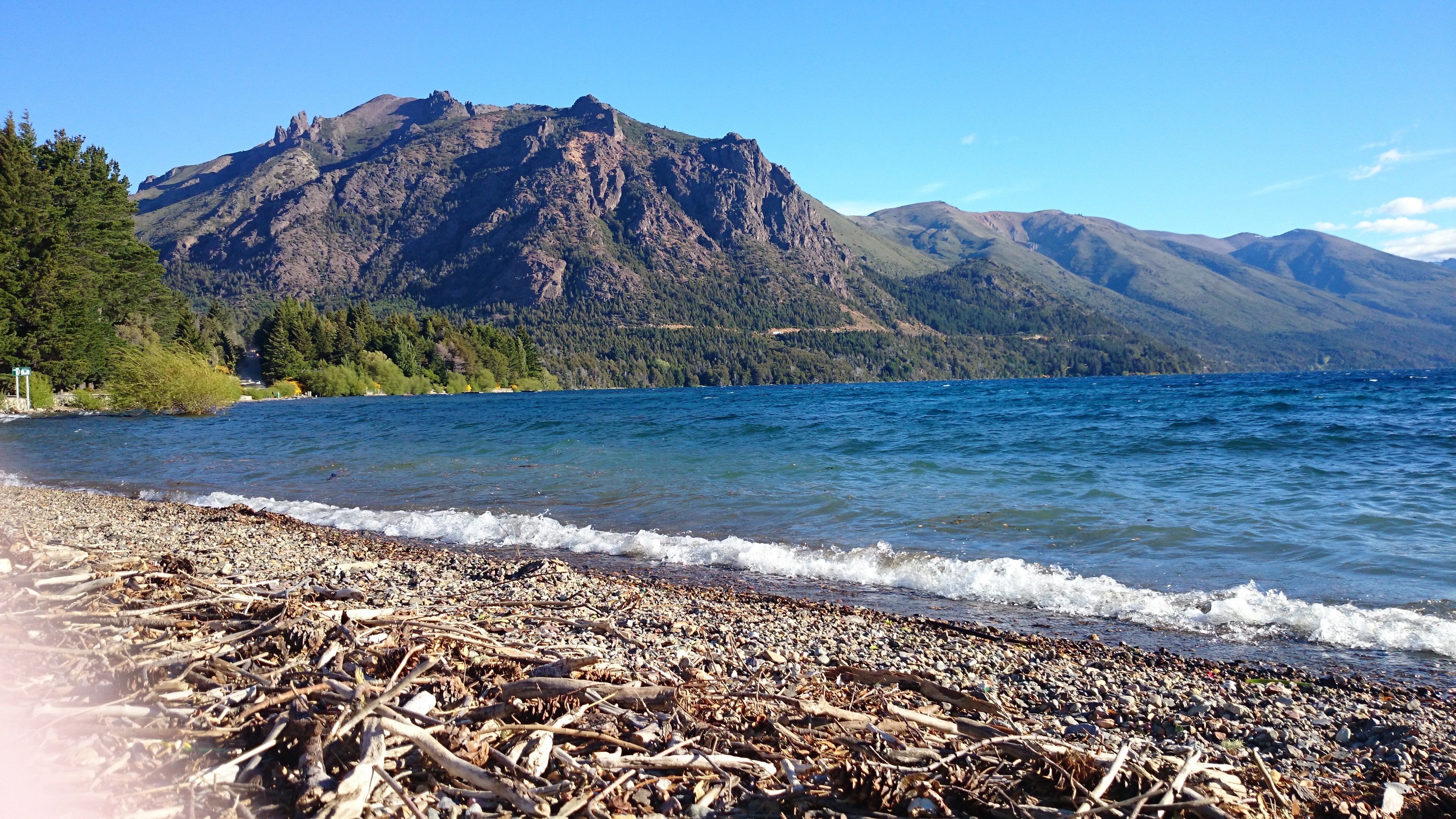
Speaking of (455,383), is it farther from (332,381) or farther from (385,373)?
(332,381)

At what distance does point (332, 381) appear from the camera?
8019cm

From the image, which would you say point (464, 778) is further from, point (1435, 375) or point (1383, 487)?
point (1435, 375)

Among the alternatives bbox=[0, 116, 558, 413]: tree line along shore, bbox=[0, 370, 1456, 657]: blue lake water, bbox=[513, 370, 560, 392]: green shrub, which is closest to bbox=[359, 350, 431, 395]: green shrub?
bbox=[0, 116, 558, 413]: tree line along shore

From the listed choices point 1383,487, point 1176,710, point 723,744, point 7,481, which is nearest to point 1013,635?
point 1176,710

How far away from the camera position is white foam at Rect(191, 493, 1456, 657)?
6777mm

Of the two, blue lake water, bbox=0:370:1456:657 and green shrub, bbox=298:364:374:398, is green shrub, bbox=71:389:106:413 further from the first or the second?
green shrub, bbox=298:364:374:398

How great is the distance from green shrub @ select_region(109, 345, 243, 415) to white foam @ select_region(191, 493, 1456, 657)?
36229 millimetres

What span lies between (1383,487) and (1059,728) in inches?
535

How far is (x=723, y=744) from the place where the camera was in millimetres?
3121

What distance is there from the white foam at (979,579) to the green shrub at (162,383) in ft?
119

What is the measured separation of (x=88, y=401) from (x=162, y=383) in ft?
20.3

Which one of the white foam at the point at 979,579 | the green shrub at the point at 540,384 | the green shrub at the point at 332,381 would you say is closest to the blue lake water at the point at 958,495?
the white foam at the point at 979,579

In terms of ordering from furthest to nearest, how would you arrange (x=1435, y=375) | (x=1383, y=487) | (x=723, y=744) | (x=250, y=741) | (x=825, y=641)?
(x=1435, y=375), (x=1383, y=487), (x=825, y=641), (x=723, y=744), (x=250, y=741)

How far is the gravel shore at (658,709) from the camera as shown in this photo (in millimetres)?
2650
